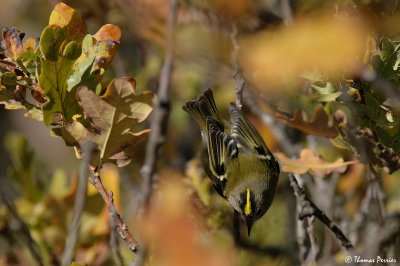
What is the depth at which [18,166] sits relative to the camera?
2.21 meters

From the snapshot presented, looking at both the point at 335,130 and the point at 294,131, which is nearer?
the point at 335,130

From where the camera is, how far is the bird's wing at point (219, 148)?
2.12 metres

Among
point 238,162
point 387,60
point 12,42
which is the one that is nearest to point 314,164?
point 387,60

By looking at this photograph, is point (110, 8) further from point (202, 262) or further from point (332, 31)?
point (202, 262)

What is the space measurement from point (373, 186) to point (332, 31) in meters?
0.57

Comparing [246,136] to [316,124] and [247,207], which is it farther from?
[316,124]

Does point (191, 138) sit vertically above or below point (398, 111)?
below

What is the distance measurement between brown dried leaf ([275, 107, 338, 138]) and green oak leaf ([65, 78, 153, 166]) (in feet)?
1.40

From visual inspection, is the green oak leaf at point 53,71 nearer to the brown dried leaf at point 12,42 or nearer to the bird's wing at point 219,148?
the brown dried leaf at point 12,42

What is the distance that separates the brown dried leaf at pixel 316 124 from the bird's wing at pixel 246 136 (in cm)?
27

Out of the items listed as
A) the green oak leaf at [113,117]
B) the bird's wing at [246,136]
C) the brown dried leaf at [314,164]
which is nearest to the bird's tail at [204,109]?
the bird's wing at [246,136]

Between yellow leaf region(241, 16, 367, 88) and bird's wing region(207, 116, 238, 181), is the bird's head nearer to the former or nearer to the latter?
bird's wing region(207, 116, 238, 181)

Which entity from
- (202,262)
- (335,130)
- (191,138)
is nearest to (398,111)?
(335,130)

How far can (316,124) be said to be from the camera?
176 centimetres
